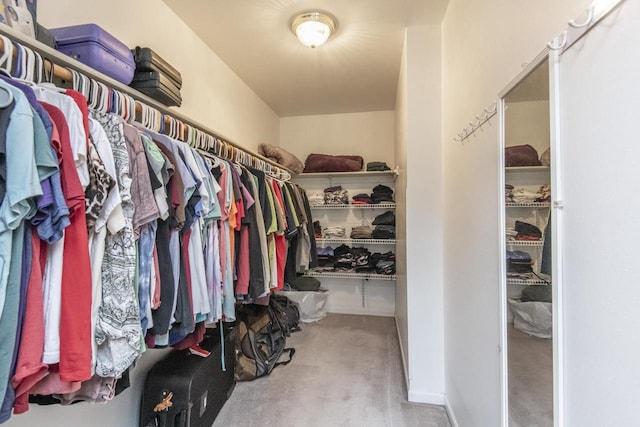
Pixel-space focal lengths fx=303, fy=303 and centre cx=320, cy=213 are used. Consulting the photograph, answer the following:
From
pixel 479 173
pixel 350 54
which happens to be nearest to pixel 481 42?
pixel 479 173

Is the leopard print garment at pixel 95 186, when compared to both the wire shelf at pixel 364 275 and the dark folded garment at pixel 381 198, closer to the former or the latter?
the wire shelf at pixel 364 275

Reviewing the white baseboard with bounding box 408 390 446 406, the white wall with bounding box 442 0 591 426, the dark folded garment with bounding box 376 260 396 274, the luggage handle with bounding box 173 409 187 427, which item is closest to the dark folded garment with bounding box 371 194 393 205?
the dark folded garment with bounding box 376 260 396 274

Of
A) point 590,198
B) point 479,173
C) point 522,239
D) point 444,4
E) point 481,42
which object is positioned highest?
point 444,4

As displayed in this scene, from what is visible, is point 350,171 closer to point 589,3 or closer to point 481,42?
point 481,42

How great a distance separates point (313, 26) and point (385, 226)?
226 cm

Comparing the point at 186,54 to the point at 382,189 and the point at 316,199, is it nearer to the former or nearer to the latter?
the point at 316,199

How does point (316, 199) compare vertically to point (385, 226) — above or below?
above

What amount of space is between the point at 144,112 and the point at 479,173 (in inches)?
59.2

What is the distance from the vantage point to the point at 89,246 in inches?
33.8

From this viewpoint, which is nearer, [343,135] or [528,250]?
[528,250]

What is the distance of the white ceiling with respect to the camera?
6.19 feet

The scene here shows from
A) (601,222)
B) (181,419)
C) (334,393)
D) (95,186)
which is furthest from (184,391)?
(601,222)

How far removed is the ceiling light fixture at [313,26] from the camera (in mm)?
1953

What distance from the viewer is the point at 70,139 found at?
32.0 inches
